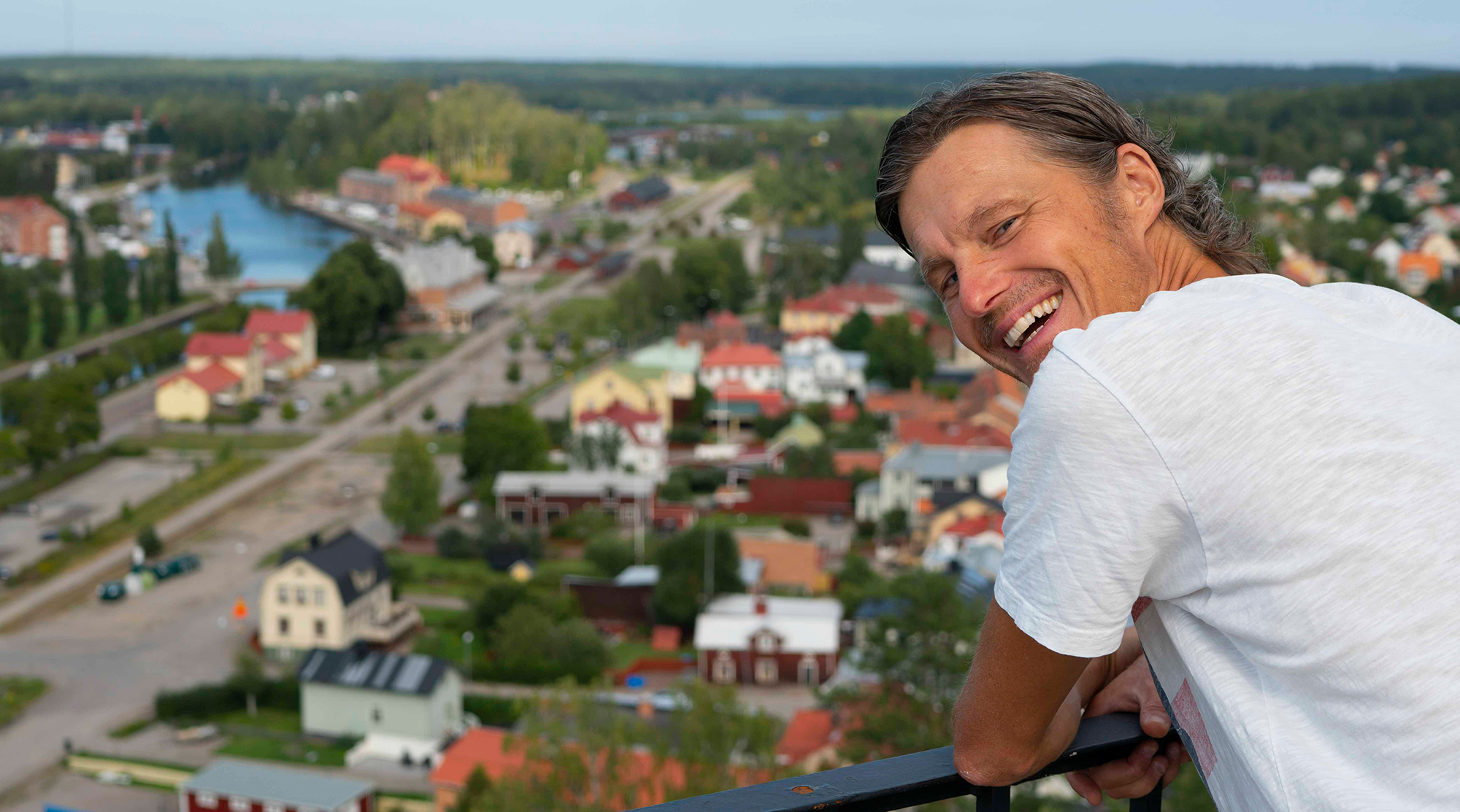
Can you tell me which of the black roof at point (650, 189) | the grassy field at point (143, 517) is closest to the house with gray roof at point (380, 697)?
the grassy field at point (143, 517)

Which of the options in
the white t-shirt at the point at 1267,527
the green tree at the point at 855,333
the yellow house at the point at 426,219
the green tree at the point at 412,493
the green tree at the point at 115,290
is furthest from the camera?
the yellow house at the point at 426,219

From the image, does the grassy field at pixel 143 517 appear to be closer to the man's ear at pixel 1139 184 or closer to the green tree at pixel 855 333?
the green tree at pixel 855 333

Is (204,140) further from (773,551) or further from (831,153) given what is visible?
(773,551)

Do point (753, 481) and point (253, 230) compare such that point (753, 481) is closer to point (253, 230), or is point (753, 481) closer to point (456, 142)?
point (253, 230)

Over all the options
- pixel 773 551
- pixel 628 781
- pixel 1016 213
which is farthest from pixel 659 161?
pixel 1016 213

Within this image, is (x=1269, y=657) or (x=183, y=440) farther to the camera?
(x=183, y=440)

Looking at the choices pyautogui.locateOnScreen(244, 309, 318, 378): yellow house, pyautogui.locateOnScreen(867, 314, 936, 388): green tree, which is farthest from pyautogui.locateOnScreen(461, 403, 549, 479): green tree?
pyautogui.locateOnScreen(244, 309, 318, 378): yellow house
